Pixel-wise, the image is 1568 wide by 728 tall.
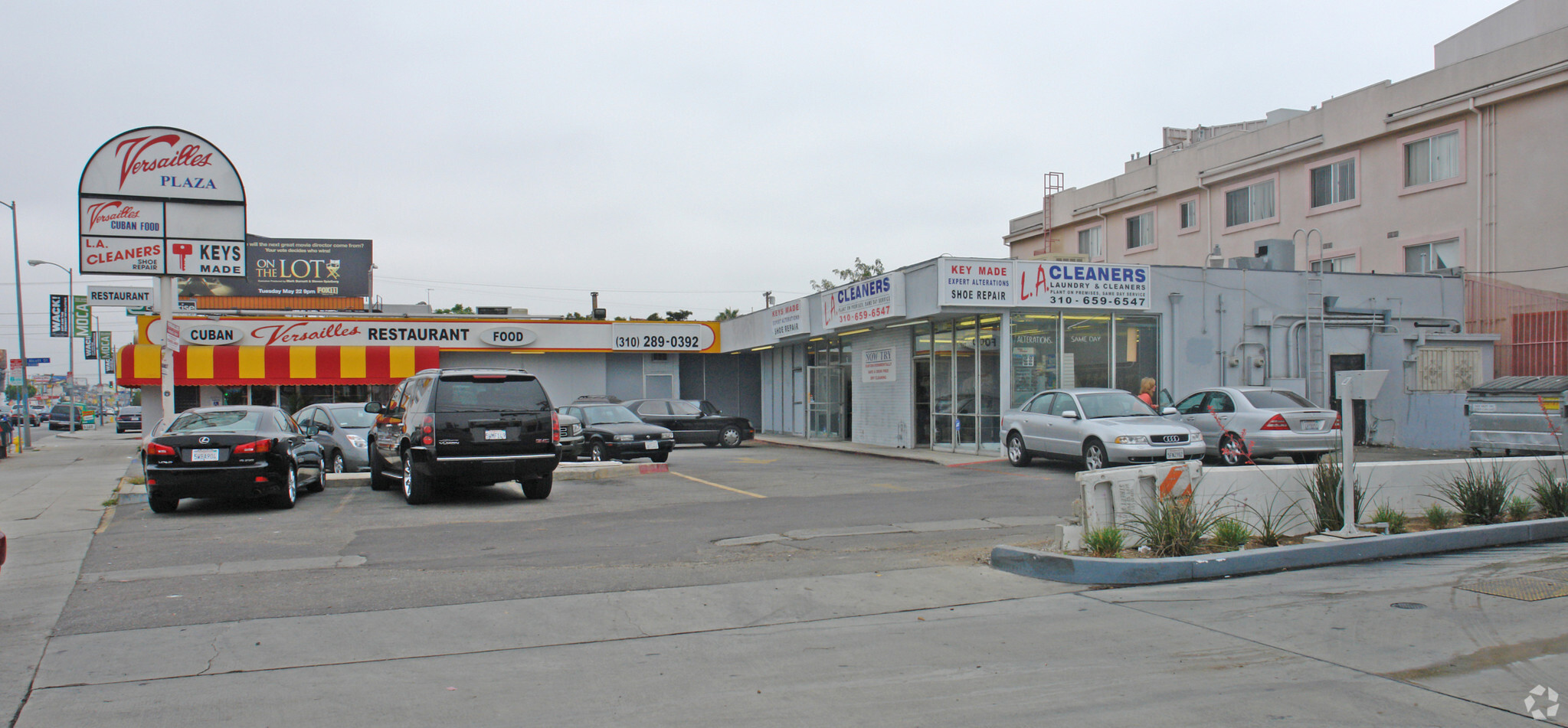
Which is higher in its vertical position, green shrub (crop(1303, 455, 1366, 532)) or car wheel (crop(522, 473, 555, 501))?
green shrub (crop(1303, 455, 1366, 532))

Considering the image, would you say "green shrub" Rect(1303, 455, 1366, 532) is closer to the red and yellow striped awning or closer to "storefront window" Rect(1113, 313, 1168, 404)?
"storefront window" Rect(1113, 313, 1168, 404)

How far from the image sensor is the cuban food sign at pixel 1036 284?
63.9 ft

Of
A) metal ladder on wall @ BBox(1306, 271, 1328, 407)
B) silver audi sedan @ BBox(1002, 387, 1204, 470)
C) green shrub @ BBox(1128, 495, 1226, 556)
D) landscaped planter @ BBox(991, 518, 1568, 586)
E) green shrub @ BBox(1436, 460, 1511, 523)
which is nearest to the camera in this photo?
landscaped planter @ BBox(991, 518, 1568, 586)

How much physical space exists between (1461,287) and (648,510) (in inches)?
832

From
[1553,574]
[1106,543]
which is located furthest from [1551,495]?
[1106,543]

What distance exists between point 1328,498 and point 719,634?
583cm

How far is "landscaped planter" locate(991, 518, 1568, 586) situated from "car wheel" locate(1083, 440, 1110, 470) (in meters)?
6.64

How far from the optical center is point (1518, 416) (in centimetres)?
1625

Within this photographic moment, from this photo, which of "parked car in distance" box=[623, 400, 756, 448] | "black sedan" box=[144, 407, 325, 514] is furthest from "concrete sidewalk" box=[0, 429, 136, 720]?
"parked car in distance" box=[623, 400, 756, 448]

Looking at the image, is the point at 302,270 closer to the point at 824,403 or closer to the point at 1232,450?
the point at 824,403

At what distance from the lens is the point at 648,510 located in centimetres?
1227

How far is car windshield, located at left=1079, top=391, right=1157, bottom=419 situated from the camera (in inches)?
642

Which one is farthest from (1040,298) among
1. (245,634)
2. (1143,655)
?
(245,634)

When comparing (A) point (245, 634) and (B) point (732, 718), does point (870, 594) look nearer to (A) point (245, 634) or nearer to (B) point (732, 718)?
(B) point (732, 718)
